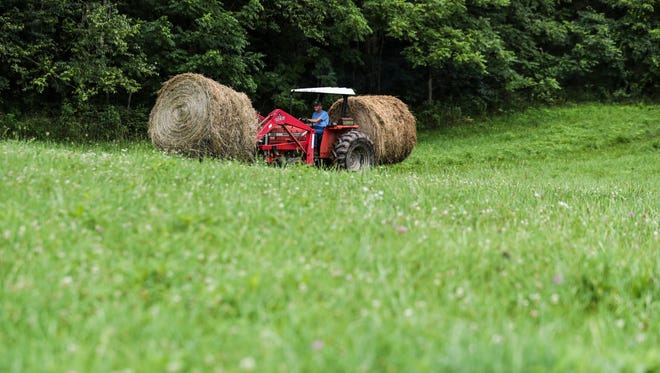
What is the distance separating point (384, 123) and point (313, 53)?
11341 millimetres

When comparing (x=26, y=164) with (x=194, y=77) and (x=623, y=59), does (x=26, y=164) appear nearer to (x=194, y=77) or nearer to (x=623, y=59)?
(x=194, y=77)

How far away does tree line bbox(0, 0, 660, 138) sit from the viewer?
1958 cm

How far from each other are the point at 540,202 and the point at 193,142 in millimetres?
7250

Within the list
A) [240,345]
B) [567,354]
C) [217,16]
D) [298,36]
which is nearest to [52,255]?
[240,345]

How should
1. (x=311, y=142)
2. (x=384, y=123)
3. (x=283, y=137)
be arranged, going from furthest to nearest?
(x=384, y=123), (x=311, y=142), (x=283, y=137)

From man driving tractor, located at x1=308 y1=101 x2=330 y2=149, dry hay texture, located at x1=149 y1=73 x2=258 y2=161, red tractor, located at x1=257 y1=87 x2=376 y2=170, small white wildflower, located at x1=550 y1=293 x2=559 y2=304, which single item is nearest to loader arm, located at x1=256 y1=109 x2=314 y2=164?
red tractor, located at x1=257 y1=87 x2=376 y2=170

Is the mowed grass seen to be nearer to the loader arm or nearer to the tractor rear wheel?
the loader arm

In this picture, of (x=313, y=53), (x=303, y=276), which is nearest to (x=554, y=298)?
(x=303, y=276)

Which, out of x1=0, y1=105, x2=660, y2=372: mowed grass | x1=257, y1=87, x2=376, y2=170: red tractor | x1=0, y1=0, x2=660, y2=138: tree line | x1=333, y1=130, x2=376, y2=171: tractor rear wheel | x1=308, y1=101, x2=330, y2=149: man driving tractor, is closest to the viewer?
x1=0, y1=105, x2=660, y2=372: mowed grass

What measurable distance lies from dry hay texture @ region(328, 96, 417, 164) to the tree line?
6.26m

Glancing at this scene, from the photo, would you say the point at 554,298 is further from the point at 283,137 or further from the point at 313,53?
the point at 313,53

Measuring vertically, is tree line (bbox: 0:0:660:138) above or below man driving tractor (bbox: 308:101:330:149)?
above

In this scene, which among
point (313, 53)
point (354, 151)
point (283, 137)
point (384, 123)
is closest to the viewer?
point (283, 137)

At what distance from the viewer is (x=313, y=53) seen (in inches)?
1088
